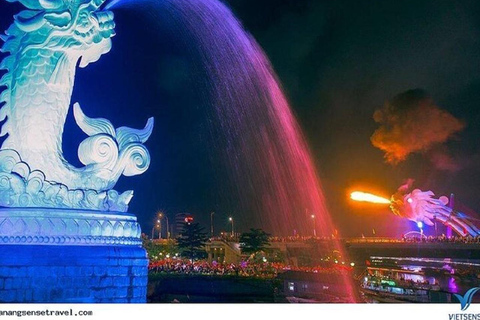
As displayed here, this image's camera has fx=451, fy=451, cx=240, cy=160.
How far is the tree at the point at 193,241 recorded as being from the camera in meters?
50.7

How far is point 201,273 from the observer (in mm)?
30875

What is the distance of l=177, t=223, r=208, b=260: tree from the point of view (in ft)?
166

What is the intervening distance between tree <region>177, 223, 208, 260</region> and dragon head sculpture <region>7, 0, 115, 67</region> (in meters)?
37.8

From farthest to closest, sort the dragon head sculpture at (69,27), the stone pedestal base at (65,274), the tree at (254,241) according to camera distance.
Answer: the tree at (254,241) < the dragon head sculpture at (69,27) < the stone pedestal base at (65,274)

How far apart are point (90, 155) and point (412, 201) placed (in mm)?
44908

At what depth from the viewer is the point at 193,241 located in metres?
50.6

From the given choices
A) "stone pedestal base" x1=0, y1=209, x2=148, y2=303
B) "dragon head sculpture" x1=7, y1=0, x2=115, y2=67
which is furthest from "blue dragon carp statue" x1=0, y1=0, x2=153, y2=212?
"stone pedestal base" x1=0, y1=209, x2=148, y2=303

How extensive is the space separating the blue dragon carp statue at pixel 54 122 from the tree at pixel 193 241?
37.0 metres

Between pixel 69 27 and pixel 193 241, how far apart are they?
38.7 metres

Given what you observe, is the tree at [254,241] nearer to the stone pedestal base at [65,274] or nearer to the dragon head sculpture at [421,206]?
the dragon head sculpture at [421,206]

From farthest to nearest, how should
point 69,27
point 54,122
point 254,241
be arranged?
point 254,241, point 69,27, point 54,122

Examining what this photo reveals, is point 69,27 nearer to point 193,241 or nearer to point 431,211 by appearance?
point 193,241

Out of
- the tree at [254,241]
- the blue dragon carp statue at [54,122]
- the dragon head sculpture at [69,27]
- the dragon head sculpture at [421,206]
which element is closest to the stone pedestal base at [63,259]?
the blue dragon carp statue at [54,122]

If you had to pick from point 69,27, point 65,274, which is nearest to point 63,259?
point 65,274
